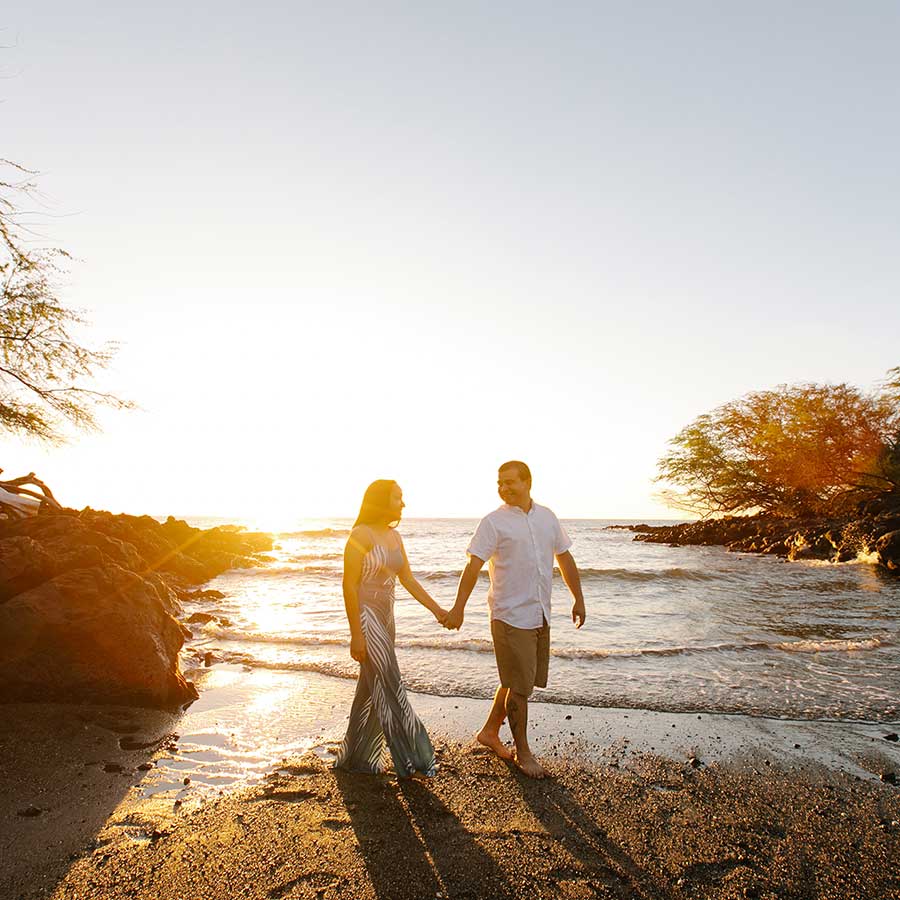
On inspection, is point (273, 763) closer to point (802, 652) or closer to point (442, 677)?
point (442, 677)

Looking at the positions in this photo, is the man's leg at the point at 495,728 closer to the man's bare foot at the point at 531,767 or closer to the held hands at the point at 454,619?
the man's bare foot at the point at 531,767

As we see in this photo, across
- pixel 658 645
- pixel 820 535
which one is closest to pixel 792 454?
pixel 820 535

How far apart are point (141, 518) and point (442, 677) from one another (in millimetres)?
19060

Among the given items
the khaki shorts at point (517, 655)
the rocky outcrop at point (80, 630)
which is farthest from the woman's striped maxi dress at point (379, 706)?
the rocky outcrop at point (80, 630)

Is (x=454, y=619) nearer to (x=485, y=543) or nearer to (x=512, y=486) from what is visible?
(x=485, y=543)

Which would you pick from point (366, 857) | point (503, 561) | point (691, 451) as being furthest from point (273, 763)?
point (691, 451)

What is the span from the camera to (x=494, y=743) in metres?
5.02

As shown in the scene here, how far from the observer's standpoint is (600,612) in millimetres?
13523

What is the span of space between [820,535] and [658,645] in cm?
2366

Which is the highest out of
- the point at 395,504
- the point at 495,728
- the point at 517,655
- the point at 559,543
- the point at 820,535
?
the point at 395,504

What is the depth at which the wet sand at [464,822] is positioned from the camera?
3061 millimetres

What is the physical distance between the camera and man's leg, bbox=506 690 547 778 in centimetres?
453

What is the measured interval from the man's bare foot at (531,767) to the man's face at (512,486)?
1909 mm

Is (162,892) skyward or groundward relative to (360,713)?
groundward
